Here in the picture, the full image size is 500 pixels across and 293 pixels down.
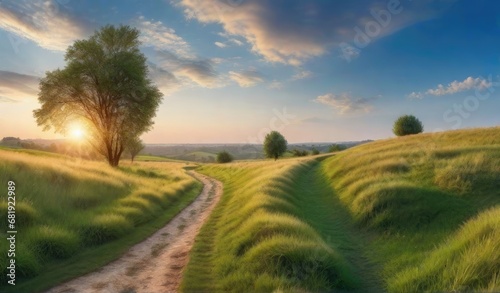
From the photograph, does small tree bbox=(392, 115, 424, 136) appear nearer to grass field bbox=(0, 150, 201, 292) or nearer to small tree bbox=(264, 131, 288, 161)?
small tree bbox=(264, 131, 288, 161)

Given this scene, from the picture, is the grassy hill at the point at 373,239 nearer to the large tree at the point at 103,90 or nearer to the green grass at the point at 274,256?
the green grass at the point at 274,256

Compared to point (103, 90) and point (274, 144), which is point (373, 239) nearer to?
point (103, 90)

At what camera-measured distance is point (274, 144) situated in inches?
3519

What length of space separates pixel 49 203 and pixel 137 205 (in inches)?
223

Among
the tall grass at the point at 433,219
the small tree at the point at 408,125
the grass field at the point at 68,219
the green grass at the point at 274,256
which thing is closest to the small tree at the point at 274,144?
the small tree at the point at 408,125

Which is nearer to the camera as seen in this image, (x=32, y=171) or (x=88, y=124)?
(x=32, y=171)

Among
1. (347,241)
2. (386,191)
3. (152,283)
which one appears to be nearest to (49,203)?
(152,283)

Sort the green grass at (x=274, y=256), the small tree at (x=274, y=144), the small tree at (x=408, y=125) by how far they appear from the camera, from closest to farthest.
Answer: the green grass at (x=274, y=256) → the small tree at (x=408, y=125) → the small tree at (x=274, y=144)

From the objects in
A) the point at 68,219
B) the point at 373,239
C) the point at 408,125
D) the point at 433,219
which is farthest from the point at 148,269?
the point at 408,125

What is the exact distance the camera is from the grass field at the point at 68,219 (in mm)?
11609

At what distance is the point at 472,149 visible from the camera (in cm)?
2620

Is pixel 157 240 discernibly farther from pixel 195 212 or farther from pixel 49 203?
pixel 195 212

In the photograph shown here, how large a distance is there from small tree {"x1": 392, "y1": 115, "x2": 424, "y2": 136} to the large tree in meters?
57.8

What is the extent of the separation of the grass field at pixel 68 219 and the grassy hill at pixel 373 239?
402 cm
